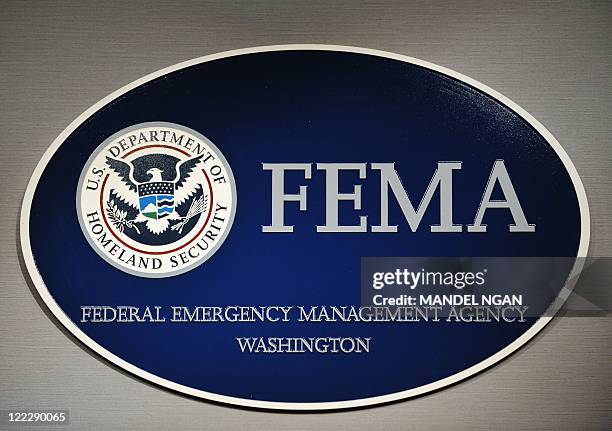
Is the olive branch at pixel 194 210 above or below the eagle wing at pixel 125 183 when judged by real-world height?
below

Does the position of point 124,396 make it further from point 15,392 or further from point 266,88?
point 266,88

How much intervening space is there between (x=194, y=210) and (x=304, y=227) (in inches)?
13.6

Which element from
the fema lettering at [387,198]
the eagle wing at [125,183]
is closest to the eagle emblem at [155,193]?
the eagle wing at [125,183]

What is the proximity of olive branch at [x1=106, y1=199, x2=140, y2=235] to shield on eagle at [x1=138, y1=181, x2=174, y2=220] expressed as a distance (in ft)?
0.17

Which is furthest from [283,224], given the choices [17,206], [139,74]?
[17,206]

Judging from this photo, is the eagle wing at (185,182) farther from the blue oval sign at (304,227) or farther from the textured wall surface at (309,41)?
the textured wall surface at (309,41)

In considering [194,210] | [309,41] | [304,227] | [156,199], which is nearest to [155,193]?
[156,199]

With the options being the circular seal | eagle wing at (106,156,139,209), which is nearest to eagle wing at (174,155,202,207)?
the circular seal

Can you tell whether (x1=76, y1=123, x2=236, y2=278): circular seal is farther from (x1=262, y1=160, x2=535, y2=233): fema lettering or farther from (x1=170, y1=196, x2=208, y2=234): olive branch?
(x1=262, y1=160, x2=535, y2=233): fema lettering

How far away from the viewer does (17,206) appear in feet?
9.08

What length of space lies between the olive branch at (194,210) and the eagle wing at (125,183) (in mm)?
146

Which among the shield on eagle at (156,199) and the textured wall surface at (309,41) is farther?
the shield on eagle at (156,199)

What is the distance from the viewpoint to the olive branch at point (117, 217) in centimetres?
271

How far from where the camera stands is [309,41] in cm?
282
